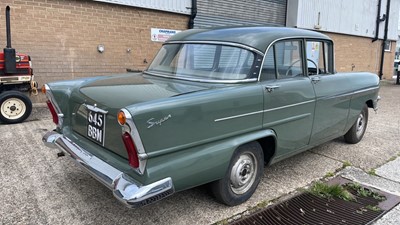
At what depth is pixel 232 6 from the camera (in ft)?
34.8

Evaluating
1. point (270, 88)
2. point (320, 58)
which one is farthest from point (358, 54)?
point (270, 88)

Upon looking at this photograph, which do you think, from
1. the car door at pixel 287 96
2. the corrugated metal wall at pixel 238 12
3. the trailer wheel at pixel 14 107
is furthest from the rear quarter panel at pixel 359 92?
the corrugated metal wall at pixel 238 12

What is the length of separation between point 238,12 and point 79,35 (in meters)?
5.25

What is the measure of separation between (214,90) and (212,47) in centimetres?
78

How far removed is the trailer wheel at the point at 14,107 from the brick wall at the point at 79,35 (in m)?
1.56

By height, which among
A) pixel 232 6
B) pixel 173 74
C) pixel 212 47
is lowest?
pixel 173 74

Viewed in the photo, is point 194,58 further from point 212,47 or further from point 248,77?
point 248,77

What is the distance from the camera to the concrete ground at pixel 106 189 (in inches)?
117

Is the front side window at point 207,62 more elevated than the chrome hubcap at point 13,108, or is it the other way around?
the front side window at point 207,62

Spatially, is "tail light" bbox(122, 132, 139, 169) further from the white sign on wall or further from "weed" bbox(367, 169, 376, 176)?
the white sign on wall

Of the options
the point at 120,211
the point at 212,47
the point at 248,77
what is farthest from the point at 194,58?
the point at 120,211

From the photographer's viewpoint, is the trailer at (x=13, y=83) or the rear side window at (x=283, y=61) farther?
the trailer at (x=13, y=83)

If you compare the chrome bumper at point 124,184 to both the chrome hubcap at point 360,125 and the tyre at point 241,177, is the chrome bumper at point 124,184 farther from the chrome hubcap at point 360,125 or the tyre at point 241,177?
the chrome hubcap at point 360,125

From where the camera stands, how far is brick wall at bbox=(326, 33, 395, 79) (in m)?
15.0
